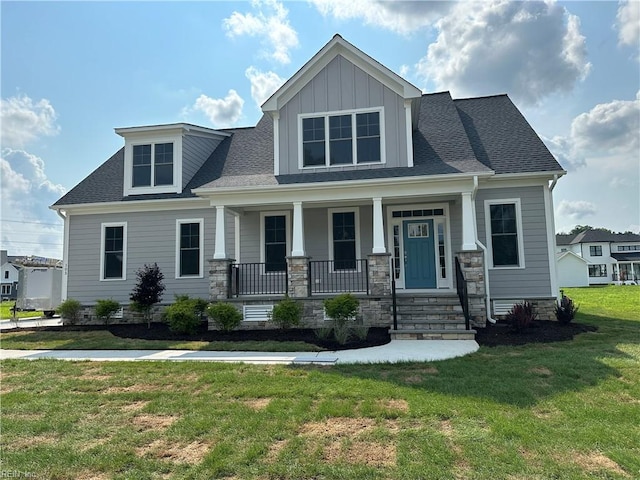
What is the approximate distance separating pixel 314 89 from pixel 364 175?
123 inches

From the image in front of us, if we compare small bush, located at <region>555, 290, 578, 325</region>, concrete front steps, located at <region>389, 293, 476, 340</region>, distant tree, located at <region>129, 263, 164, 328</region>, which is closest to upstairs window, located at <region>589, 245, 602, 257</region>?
small bush, located at <region>555, 290, 578, 325</region>

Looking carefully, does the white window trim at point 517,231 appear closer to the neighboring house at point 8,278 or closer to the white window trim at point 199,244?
the white window trim at point 199,244

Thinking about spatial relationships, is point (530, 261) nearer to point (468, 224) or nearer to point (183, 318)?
point (468, 224)

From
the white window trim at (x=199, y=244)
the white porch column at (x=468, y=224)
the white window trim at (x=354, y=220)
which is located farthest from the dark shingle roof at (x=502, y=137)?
the white window trim at (x=199, y=244)

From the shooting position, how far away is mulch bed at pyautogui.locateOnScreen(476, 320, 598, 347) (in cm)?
834

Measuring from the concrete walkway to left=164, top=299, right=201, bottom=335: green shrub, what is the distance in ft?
5.10

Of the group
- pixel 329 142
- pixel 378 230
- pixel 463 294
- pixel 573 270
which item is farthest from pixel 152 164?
pixel 573 270

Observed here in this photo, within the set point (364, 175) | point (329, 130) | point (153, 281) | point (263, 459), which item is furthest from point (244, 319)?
point (263, 459)

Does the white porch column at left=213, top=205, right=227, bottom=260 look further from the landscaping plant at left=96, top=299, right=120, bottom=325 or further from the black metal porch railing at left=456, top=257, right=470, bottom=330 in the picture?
the black metal porch railing at left=456, top=257, right=470, bottom=330

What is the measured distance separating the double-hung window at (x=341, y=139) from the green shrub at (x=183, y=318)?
496 centimetres

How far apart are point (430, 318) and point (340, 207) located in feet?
14.1

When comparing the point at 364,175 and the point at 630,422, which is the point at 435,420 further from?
the point at 364,175

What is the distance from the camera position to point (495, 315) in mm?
10938

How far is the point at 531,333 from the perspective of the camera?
8.97 m
